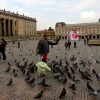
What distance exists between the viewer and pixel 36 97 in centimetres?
460

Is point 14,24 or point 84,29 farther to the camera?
point 84,29

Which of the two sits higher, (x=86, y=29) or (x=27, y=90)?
(x=86, y=29)

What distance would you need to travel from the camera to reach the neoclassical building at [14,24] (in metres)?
58.1

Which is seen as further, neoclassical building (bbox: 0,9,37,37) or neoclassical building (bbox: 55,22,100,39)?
neoclassical building (bbox: 55,22,100,39)

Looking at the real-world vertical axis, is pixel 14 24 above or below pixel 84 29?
below

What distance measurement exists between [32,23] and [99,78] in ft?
252

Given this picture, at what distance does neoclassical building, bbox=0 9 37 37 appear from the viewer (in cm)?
5813

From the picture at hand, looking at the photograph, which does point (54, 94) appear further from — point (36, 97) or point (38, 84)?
point (38, 84)

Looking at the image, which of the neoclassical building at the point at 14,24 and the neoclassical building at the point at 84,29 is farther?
the neoclassical building at the point at 84,29

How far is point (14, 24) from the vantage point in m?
64.8

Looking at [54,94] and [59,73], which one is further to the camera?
Result: [59,73]

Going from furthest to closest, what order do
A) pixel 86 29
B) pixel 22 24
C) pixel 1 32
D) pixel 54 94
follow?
pixel 86 29, pixel 22 24, pixel 1 32, pixel 54 94

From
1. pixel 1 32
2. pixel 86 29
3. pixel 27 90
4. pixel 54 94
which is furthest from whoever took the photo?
pixel 86 29

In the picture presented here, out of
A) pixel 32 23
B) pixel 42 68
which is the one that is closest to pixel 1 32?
pixel 32 23
